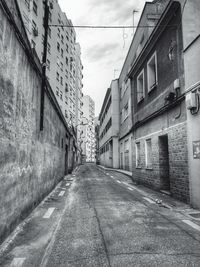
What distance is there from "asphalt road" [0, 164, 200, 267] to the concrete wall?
4.70 feet

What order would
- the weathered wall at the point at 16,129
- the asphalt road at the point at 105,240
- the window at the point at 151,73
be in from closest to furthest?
the asphalt road at the point at 105,240
the weathered wall at the point at 16,129
the window at the point at 151,73

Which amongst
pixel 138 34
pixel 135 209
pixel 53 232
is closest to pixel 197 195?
pixel 135 209

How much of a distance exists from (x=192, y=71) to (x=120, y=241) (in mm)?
5836

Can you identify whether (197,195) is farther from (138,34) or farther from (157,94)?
(138,34)

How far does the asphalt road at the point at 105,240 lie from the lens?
126 inches

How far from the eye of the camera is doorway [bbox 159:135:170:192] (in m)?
10.2

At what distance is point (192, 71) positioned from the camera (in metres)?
7.21

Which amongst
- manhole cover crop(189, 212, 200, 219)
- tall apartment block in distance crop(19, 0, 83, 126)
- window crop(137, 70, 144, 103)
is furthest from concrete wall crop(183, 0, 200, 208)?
tall apartment block in distance crop(19, 0, 83, 126)

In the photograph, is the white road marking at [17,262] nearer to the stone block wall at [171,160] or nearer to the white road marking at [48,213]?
the white road marking at [48,213]

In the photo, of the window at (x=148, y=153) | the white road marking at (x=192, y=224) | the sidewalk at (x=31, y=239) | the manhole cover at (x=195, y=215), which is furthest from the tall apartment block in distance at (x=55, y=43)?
the white road marking at (x=192, y=224)

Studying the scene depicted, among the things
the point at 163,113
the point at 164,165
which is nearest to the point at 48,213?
the point at 164,165

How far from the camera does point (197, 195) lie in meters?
6.76

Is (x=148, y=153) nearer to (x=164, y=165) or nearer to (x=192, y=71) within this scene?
(x=164, y=165)

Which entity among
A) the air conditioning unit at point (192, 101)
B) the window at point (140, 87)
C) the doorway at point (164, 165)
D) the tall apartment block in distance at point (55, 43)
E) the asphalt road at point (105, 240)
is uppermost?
the tall apartment block in distance at point (55, 43)
